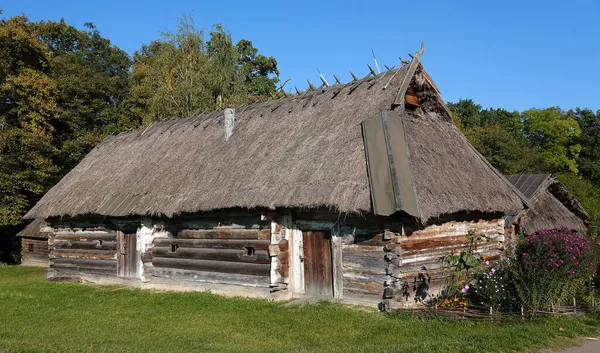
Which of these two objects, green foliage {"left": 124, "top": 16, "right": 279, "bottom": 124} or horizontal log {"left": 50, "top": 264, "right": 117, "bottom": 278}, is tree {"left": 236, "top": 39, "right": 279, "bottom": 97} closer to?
green foliage {"left": 124, "top": 16, "right": 279, "bottom": 124}

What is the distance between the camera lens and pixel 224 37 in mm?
34750

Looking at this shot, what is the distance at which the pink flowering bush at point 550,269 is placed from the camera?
9.07 metres

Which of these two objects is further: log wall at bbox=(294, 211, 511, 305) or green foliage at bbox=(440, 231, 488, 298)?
green foliage at bbox=(440, 231, 488, 298)

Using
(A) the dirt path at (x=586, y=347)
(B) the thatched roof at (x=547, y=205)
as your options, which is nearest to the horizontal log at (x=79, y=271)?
(A) the dirt path at (x=586, y=347)

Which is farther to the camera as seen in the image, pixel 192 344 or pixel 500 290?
pixel 500 290

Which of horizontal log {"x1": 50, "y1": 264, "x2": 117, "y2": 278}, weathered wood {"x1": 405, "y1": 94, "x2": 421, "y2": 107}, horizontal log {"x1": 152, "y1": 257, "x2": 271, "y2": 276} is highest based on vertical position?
weathered wood {"x1": 405, "y1": 94, "x2": 421, "y2": 107}

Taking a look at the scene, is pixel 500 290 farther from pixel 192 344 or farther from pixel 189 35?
pixel 189 35

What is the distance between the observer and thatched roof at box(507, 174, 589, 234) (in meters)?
18.1

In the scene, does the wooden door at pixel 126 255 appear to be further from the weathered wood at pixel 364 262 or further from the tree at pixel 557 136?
the tree at pixel 557 136

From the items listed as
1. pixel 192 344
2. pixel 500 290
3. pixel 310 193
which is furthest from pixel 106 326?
pixel 500 290

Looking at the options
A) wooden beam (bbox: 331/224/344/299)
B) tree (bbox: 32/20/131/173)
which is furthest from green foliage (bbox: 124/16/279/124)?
wooden beam (bbox: 331/224/344/299)

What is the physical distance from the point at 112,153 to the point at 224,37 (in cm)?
1654

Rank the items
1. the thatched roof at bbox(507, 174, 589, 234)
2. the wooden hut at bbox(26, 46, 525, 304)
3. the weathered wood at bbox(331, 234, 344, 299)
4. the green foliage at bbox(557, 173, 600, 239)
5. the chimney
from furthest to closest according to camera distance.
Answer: the green foliage at bbox(557, 173, 600, 239) → the thatched roof at bbox(507, 174, 589, 234) → the chimney → the weathered wood at bbox(331, 234, 344, 299) → the wooden hut at bbox(26, 46, 525, 304)

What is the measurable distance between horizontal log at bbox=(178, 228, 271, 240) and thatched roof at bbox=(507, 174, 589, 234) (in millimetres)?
9702
